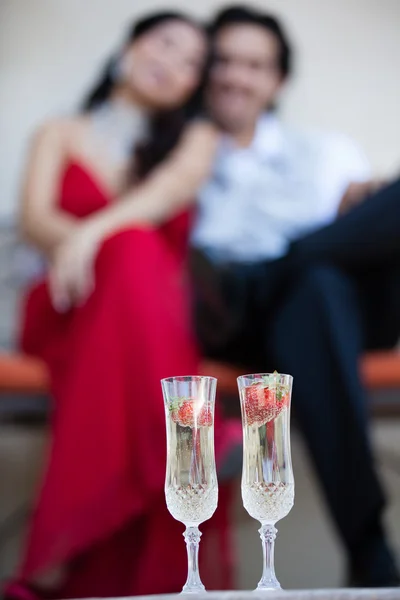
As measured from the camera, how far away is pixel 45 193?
5.63ft

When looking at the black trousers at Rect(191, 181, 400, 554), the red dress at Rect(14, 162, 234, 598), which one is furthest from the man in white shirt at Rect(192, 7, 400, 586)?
the red dress at Rect(14, 162, 234, 598)

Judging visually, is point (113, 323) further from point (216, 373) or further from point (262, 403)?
point (262, 403)

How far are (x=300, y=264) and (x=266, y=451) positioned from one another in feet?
2.26

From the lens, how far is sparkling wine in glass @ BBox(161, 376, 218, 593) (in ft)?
2.04

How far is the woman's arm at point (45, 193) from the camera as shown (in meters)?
1.62

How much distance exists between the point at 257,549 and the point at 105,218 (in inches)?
28.8

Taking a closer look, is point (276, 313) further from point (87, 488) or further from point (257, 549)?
point (257, 549)

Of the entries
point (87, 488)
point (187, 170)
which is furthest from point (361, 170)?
point (87, 488)

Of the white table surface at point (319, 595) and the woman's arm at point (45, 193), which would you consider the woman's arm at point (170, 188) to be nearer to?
the woman's arm at point (45, 193)

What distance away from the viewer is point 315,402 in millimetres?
1151

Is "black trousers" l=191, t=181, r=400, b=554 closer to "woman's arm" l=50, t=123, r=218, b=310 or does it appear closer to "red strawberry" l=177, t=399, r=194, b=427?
"woman's arm" l=50, t=123, r=218, b=310

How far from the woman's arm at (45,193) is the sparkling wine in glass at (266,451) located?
1.00 metres

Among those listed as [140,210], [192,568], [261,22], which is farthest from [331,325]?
[261,22]

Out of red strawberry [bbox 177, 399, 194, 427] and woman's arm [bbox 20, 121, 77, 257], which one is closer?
red strawberry [bbox 177, 399, 194, 427]
